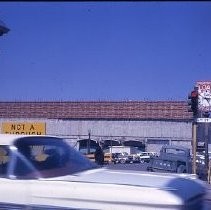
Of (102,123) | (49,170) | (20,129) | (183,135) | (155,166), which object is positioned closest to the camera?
(49,170)

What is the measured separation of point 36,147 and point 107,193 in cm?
160

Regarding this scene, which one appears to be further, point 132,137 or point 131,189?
point 132,137

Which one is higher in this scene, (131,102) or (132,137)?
(131,102)

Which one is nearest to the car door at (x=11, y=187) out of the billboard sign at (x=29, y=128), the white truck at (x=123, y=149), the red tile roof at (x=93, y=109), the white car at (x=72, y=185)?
the white car at (x=72, y=185)

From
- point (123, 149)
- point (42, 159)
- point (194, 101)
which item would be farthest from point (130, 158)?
point (42, 159)

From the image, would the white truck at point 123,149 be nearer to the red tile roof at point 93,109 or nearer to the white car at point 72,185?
the red tile roof at point 93,109

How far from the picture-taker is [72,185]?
577 cm

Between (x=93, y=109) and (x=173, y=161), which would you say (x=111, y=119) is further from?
(x=173, y=161)

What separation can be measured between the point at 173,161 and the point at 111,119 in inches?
1838

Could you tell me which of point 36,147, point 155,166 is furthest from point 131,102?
point 36,147

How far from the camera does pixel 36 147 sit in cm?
682

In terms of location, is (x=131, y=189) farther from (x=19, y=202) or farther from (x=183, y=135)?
(x=183, y=135)

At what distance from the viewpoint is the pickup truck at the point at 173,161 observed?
28.9m

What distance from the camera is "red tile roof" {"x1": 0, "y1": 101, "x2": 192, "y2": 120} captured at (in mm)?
74750
